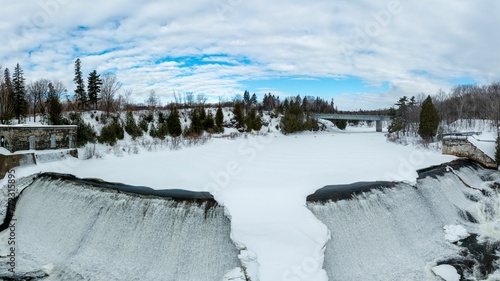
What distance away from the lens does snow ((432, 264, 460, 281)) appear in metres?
9.84

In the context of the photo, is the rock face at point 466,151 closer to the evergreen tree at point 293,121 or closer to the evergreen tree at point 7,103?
the evergreen tree at point 293,121

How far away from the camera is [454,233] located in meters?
12.5

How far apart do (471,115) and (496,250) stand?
1774 inches

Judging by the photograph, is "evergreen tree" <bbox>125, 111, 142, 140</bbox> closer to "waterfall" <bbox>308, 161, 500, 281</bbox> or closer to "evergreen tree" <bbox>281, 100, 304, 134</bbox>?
"waterfall" <bbox>308, 161, 500, 281</bbox>

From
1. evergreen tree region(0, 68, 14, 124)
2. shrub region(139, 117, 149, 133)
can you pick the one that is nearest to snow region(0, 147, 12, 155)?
evergreen tree region(0, 68, 14, 124)

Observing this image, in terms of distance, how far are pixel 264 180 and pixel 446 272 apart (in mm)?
7728

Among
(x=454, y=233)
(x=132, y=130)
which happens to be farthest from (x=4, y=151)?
(x=454, y=233)

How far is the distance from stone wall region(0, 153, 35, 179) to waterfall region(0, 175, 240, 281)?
5.15 m

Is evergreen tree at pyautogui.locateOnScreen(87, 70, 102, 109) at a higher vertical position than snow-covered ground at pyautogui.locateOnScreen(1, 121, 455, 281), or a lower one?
higher

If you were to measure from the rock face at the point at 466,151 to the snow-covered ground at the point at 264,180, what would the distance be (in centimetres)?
124

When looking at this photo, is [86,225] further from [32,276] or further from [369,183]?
[369,183]

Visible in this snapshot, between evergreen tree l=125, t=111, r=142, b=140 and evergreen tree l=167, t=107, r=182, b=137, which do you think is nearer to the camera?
evergreen tree l=125, t=111, r=142, b=140

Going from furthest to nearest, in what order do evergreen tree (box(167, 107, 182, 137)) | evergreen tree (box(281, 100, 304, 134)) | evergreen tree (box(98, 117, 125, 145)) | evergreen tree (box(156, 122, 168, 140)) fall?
1. evergreen tree (box(281, 100, 304, 134))
2. evergreen tree (box(167, 107, 182, 137))
3. evergreen tree (box(156, 122, 168, 140))
4. evergreen tree (box(98, 117, 125, 145))

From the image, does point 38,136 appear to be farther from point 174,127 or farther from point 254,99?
point 254,99
